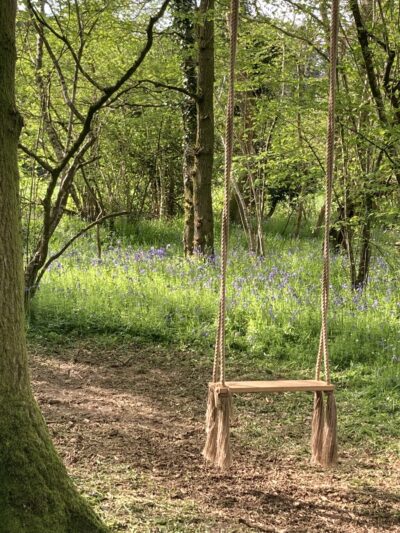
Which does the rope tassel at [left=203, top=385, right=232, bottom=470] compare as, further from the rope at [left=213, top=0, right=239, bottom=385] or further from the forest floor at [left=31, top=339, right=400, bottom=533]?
the forest floor at [left=31, top=339, right=400, bottom=533]

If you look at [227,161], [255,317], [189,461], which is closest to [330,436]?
[189,461]

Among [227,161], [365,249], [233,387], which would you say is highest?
[227,161]

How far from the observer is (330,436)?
2.93m

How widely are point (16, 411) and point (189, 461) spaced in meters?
1.59

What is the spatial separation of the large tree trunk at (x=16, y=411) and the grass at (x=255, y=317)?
2429 millimetres

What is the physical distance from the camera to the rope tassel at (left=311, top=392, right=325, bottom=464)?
295 cm

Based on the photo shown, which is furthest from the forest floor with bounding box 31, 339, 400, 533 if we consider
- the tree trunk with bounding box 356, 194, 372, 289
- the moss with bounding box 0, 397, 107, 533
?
the tree trunk with bounding box 356, 194, 372, 289

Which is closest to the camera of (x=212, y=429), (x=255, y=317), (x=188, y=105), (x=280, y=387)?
(x=280, y=387)

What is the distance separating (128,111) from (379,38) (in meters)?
6.55

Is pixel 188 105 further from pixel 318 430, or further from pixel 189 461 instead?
pixel 318 430

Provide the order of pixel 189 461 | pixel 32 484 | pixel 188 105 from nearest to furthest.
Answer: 1. pixel 32 484
2. pixel 189 461
3. pixel 188 105

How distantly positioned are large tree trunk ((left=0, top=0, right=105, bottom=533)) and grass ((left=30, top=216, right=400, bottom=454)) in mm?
2429

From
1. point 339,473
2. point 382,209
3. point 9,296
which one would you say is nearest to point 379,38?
point 382,209

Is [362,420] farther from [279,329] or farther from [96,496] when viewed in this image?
[96,496]
